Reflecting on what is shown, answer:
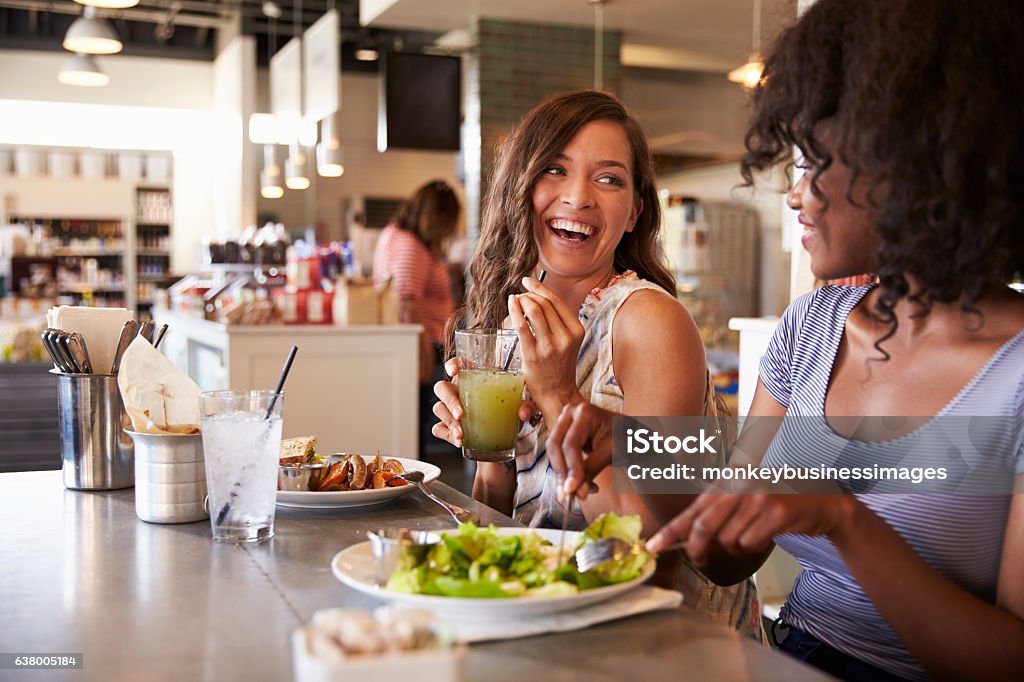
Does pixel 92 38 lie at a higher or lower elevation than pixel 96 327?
higher

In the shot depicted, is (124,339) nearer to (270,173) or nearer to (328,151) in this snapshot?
(328,151)

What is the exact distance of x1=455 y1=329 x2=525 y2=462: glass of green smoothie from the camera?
1.61m

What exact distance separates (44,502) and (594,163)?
1157 mm

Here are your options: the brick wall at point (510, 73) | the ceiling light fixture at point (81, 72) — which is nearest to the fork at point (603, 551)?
the brick wall at point (510, 73)

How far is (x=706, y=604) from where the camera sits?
1568mm

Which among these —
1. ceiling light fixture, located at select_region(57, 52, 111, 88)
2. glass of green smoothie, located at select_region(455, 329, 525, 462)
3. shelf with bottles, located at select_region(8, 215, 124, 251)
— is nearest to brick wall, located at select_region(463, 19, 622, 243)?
ceiling light fixture, located at select_region(57, 52, 111, 88)

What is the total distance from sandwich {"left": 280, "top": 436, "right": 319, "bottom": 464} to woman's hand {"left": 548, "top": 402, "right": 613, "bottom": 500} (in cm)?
58

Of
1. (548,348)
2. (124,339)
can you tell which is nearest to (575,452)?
(548,348)

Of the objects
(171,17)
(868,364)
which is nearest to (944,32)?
(868,364)

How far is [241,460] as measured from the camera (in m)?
1.35

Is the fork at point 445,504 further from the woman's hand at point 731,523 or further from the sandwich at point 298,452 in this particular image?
the woman's hand at point 731,523

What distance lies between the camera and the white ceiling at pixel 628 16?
702 centimetres

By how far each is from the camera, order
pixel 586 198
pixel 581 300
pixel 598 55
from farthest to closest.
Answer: pixel 598 55 → pixel 581 300 → pixel 586 198

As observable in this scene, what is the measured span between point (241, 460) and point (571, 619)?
0.56m
